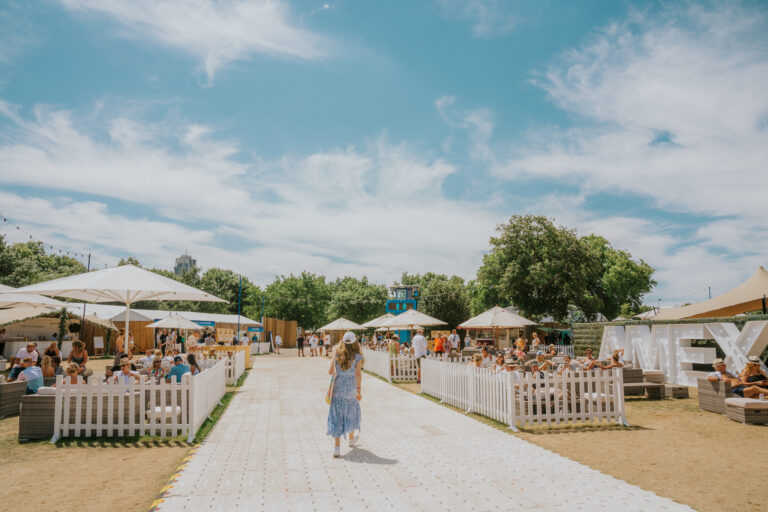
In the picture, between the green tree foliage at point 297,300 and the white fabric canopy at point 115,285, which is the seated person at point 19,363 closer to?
the white fabric canopy at point 115,285

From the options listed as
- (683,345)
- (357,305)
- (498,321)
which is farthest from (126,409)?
(357,305)

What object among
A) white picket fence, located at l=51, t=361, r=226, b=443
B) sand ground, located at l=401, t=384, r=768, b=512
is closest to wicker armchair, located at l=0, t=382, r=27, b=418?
white picket fence, located at l=51, t=361, r=226, b=443

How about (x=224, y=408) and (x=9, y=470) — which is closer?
(x=9, y=470)

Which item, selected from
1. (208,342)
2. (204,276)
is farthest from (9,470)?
(204,276)

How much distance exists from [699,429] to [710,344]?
8963 mm

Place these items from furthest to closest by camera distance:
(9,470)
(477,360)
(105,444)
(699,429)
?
1. (477,360)
2. (699,429)
3. (105,444)
4. (9,470)

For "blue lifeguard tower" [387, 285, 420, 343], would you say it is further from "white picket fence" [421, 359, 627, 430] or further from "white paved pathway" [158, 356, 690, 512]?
"white paved pathway" [158, 356, 690, 512]

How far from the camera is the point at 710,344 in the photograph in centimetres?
1572

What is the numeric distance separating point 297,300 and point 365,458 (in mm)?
56568

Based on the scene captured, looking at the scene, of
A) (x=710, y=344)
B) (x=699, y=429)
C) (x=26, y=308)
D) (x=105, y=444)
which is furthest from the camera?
(x=26, y=308)

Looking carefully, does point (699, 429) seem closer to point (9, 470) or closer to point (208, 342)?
point (9, 470)

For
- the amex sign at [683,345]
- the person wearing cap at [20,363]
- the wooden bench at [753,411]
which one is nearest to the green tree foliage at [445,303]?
the amex sign at [683,345]

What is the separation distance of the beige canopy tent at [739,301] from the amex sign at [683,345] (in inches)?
34.4

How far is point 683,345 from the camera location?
14664 mm
